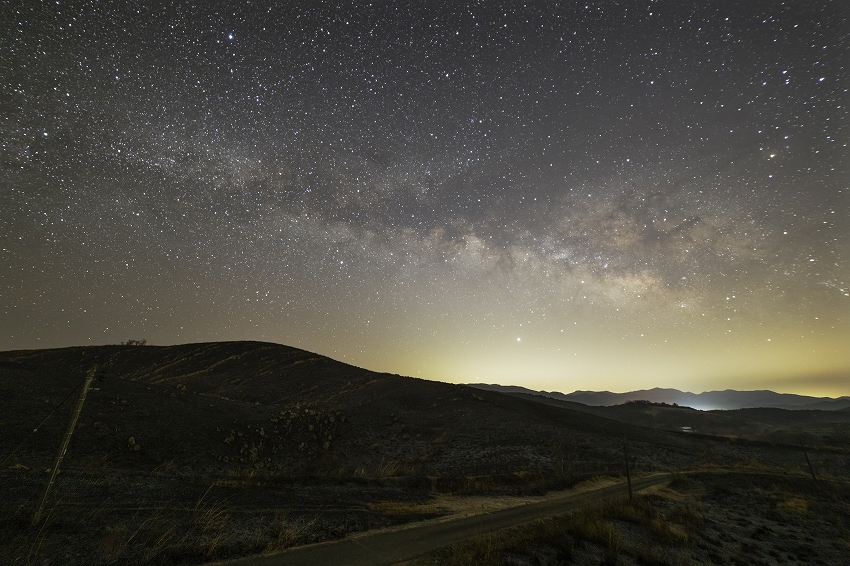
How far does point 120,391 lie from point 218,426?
805cm

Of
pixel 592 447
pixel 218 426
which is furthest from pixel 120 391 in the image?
pixel 592 447

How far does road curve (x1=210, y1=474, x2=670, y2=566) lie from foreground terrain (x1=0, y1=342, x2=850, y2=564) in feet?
2.19

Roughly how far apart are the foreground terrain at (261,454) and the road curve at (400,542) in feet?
2.19

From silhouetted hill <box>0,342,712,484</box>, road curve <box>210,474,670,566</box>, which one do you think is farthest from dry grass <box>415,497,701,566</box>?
silhouetted hill <box>0,342,712,484</box>

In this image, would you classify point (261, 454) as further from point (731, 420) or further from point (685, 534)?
point (731, 420)

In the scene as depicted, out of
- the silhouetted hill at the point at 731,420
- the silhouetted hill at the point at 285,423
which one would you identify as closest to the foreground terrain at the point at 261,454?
the silhouetted hill at the point at 285,423

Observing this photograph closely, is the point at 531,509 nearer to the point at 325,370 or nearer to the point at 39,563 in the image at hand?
the point at 39,563

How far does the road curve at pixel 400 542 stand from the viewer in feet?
29.0

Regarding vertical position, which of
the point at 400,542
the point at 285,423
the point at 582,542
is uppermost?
the point at 285,423

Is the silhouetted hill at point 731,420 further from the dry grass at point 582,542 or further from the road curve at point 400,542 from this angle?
the road curve at point 400,542

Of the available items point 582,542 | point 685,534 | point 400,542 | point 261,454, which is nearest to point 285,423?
point 261,454

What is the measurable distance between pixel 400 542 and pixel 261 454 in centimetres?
1879

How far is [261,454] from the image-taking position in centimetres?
2545

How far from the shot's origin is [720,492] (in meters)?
22.9
